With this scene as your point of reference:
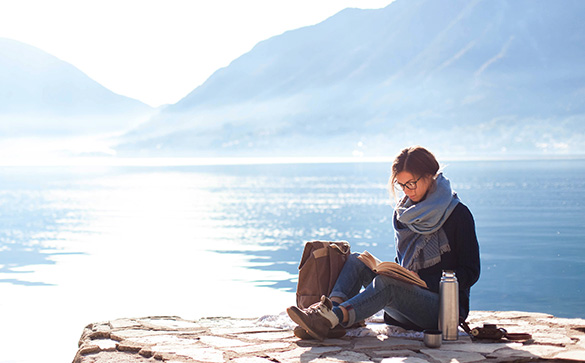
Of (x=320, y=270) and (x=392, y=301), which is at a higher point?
(x=320, y=270)

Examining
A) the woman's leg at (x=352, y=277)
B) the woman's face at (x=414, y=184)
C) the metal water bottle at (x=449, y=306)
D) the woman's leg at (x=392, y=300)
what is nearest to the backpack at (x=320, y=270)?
the woman's leg at (x=352, y=277)

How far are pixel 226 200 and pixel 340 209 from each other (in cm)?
544

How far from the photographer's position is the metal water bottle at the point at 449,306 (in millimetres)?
4031

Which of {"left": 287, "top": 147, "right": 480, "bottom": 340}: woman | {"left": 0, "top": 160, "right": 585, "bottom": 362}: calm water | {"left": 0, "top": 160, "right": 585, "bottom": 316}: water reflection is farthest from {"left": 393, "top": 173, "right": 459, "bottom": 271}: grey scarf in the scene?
{"left": 0, "top": 160, "right": 585, "bottom": 316}: water reflection

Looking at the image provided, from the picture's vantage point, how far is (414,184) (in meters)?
4.17

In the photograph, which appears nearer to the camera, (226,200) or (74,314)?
(74,314)

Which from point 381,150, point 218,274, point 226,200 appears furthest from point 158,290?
point 381,150

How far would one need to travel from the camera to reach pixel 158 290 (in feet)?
31.2

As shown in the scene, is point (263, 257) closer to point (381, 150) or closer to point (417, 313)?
point (417, 313)

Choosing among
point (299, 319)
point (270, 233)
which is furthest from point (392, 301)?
point (270, 233)

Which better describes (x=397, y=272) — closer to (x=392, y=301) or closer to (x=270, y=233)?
(x=392, y=301)

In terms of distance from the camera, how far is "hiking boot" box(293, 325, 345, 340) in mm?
4223

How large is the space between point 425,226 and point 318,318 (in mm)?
765

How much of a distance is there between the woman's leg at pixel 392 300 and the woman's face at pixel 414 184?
0.48m
